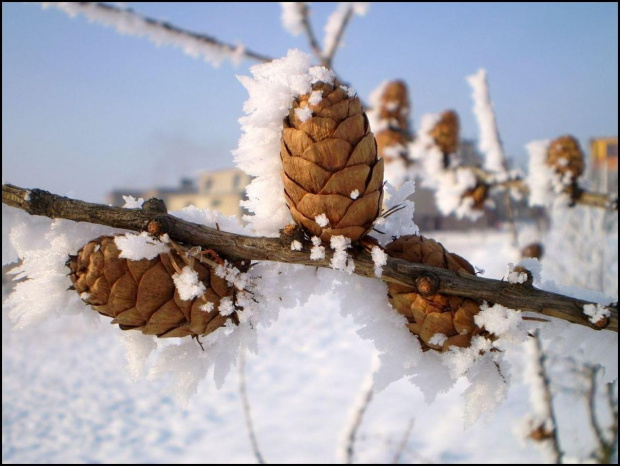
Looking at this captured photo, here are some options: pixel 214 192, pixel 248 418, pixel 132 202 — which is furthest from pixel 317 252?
pixel 214 192

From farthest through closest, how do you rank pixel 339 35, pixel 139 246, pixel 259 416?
pixel 259 416 < pixel 339 35 < pixel 139 246

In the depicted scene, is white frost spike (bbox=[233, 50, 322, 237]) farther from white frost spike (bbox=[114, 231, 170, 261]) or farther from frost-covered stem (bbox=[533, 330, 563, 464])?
frost-covered stem (bbox=[533, 330, 563, 464])

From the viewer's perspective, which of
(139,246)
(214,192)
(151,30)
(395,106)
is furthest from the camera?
(214,192)

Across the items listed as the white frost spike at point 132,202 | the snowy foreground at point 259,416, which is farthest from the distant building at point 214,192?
the white frost spike at point 132,202

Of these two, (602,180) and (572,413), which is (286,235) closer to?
(572,413)

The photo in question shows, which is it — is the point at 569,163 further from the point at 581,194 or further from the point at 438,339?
the point at 438,339
